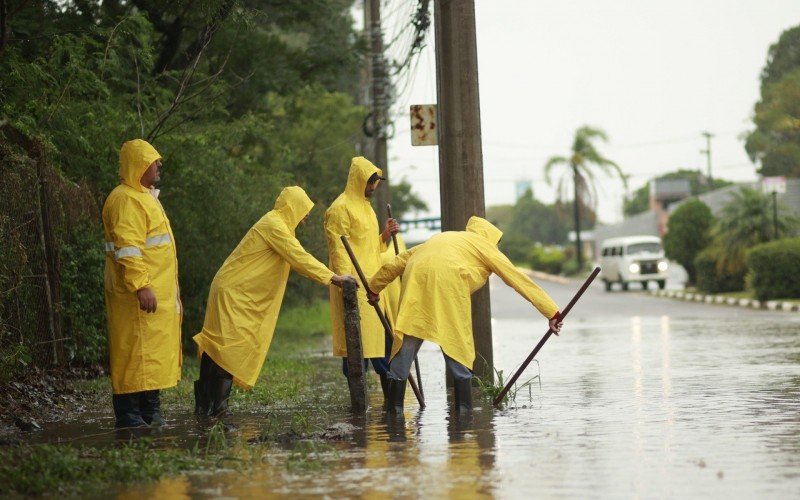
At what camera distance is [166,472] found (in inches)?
304

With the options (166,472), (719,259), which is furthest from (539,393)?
(719,259)

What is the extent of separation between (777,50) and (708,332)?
66.5m

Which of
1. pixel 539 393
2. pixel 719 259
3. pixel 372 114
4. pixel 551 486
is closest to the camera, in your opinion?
pixel 551 486

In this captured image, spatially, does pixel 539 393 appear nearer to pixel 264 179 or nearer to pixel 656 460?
pixel 656 460

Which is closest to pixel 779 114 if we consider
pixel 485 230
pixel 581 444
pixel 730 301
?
pixel 730 301

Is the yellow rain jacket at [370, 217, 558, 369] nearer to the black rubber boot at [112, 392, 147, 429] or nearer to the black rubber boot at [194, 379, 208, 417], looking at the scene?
the black rubber boot at [194, 379, 208, 417]

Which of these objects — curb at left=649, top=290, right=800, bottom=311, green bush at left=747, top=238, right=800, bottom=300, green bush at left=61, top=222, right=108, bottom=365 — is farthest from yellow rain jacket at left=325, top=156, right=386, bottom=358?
green bush at left=747, top=238, right=800, bottom=300

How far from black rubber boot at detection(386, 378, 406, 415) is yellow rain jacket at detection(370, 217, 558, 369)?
241mm

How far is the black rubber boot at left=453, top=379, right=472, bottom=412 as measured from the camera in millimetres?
10500

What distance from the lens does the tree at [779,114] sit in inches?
2420

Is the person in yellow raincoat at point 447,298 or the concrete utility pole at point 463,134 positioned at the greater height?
the concrete utility pole at point 463,134

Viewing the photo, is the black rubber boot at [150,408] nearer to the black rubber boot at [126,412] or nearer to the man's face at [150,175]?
the black rubber boot at [126,412]

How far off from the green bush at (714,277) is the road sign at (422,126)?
27.2m

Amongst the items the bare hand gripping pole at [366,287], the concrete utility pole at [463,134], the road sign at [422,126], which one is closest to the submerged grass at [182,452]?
the bare hand gripping pole at [366,287]
